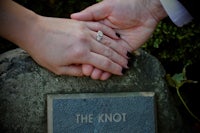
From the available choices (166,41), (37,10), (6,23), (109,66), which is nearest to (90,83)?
(109,66)

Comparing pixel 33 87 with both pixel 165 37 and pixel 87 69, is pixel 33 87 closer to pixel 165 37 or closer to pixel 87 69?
pixel 87 69

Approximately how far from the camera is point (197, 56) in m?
3.34

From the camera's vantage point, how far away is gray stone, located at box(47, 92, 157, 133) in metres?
2.52

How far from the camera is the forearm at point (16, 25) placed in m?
2.44

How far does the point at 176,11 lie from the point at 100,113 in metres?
0.70

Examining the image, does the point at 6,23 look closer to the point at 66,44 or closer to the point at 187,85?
the point at 66,44

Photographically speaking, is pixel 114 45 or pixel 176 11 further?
pixel 176 11

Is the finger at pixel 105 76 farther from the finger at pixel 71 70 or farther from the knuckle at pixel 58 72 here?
the knuckle at pixel 58 72

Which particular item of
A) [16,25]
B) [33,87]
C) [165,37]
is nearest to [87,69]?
[33,87]

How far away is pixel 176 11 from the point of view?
8.66ft

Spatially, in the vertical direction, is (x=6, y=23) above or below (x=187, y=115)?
above

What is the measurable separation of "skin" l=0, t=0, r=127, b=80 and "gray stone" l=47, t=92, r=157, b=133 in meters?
0.13

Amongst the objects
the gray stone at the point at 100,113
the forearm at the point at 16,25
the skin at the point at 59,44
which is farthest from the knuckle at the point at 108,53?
the forearm at the point at 16,25

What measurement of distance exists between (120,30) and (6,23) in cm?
62
